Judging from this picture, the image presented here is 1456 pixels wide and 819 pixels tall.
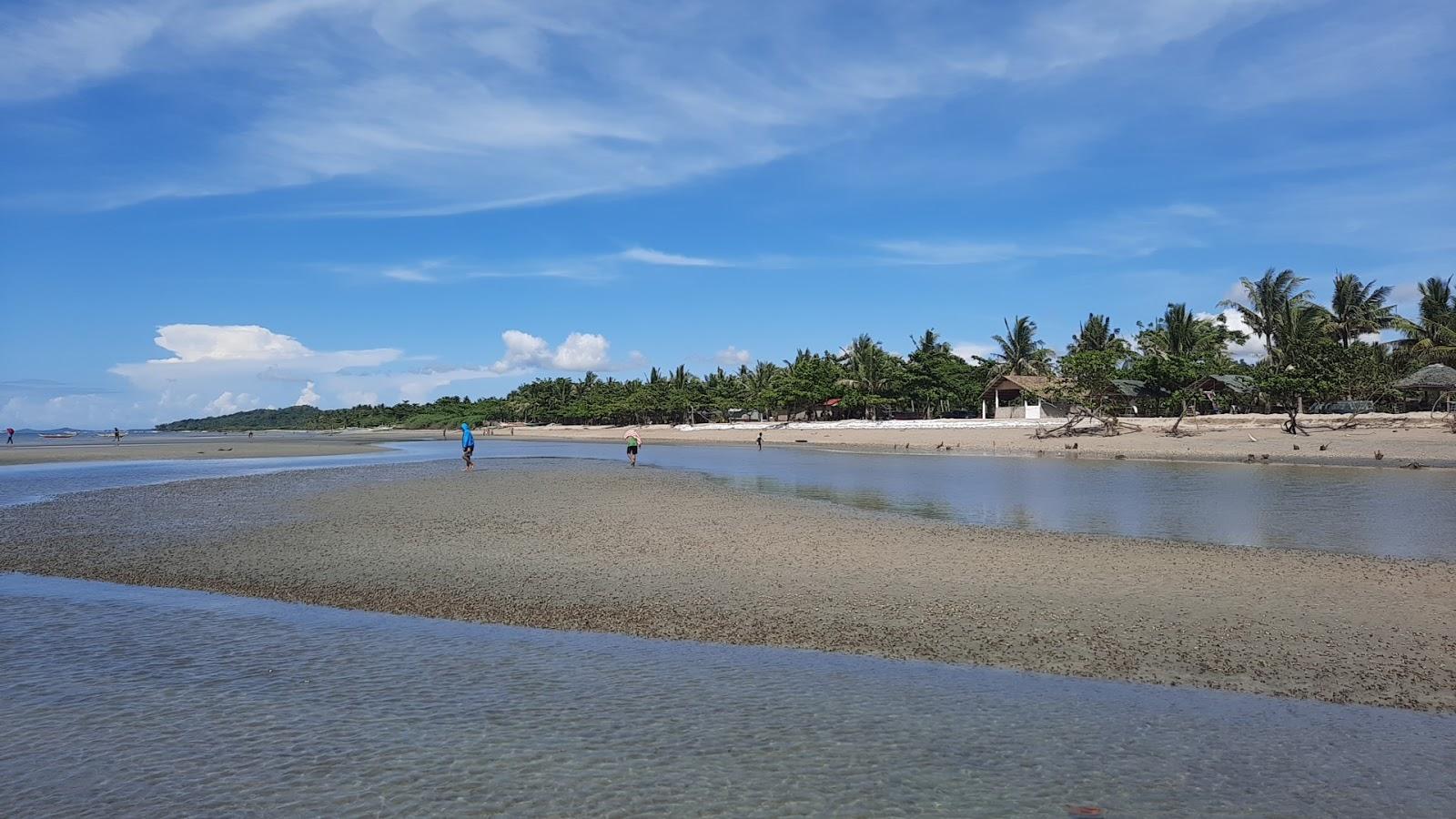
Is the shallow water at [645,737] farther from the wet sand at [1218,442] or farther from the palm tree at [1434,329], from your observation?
the palm tree at [1434,329]

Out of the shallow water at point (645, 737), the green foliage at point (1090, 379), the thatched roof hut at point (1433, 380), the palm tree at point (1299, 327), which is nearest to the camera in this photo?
the shallow water at point (645, 737)

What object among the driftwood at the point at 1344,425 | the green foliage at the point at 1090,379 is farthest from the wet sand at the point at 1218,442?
the green foliage at the point at 1090,379

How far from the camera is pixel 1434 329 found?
2379 inches

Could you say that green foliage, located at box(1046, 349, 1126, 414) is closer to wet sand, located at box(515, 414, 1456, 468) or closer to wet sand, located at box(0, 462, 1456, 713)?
wet sand, located at box(515, 414, 1456, 468)

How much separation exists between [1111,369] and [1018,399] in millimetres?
17728

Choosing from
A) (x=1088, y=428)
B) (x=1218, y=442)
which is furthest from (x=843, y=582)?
(x=1088, y=428)

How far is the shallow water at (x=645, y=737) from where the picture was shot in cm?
535

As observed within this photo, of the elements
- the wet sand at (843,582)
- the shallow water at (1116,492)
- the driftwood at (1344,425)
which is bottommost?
the shallow water at (1116,492)

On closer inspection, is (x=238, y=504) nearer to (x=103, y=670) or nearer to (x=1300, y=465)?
(x=103, y=670)

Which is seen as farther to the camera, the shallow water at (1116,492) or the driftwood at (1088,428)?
the driftwood at (1088,428)

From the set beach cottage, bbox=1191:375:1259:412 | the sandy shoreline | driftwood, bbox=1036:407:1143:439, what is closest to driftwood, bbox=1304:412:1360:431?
the sandy shoreline

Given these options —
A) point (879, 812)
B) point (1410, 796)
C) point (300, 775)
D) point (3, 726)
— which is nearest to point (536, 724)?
point (300, 775)

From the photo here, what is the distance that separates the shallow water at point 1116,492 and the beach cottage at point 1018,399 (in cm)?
2743

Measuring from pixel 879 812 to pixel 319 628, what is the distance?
7.04 metres
